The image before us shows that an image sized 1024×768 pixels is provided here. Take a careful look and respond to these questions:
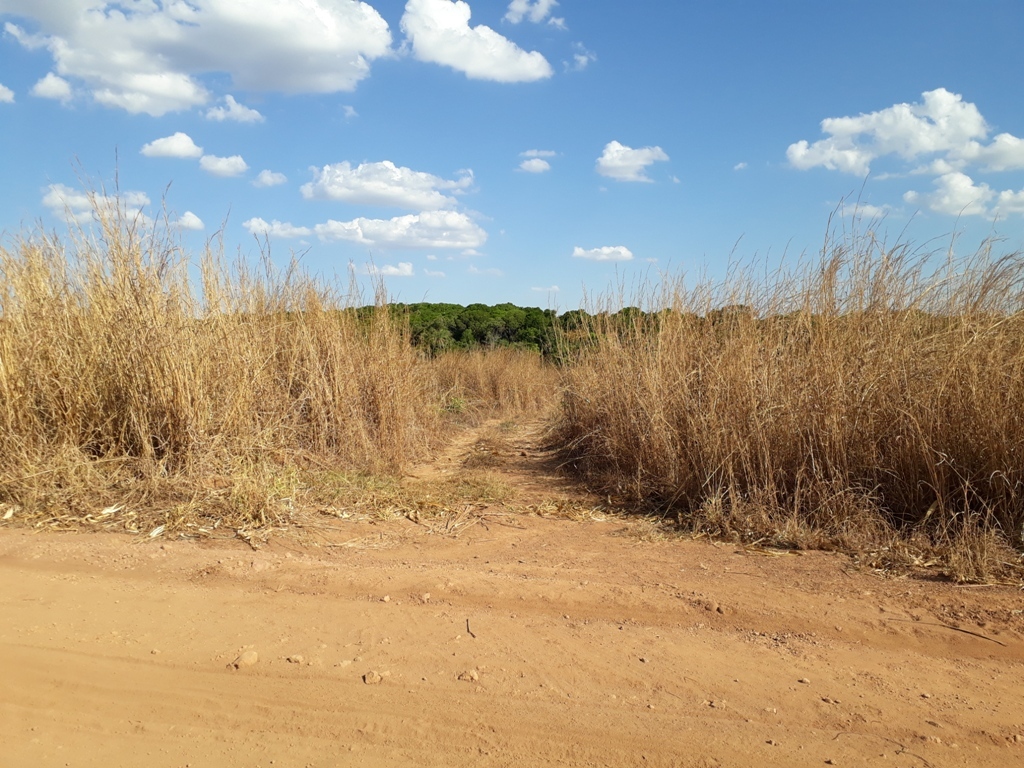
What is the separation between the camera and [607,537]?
5.02 metres

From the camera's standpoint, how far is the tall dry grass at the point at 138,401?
530cm

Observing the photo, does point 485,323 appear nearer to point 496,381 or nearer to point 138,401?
point 496,381

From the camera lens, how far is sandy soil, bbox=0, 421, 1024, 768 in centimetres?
Result: 241

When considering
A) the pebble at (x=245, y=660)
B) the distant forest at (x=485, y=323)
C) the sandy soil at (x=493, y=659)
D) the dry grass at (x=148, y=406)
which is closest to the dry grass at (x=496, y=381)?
the distant forest at (x=485, y=323)

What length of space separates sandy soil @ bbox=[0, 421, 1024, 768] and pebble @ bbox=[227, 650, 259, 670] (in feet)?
0.11

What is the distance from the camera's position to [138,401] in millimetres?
5785

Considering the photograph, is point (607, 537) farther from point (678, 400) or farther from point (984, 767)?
point (984, 767)

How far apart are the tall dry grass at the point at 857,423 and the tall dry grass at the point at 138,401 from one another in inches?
123

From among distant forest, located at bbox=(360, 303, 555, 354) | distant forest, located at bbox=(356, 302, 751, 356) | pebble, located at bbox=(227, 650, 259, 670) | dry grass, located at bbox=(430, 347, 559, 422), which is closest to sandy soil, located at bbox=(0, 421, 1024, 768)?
pebble, located at bbox=(227, 650, 259, 670)

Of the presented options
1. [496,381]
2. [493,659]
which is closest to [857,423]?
[493,659]

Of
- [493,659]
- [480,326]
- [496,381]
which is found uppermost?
[480,326]

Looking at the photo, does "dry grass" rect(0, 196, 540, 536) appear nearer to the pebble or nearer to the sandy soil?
the sandy soil

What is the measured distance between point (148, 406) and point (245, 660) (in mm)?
3558

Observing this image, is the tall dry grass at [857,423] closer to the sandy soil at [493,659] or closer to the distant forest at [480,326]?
the sandy soil at [493,659]
